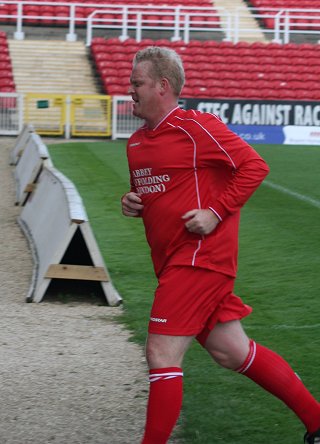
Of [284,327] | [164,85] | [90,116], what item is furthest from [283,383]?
[90,116]

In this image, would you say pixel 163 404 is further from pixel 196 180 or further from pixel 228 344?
pixel 196 180

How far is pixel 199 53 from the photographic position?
34438 mm

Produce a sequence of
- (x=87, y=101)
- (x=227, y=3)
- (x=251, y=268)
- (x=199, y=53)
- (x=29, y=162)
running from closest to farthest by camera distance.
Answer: (x=251, y=268) < (x=29, y=162) < (x=87, y=101) < (x=199, y=53) < (x=227, y=3)

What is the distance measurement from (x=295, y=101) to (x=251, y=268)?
2024 cm

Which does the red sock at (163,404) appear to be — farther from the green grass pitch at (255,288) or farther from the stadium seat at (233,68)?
the stadium seat at (233,68)

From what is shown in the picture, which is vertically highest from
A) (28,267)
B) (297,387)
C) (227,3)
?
(227,3)

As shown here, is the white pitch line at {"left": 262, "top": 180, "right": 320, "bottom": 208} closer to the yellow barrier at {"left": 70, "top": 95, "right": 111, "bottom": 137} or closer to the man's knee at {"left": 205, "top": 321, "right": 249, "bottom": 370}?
the man's knee at {"left": 205, "top": 321, "right": 249, "bottom": 370}

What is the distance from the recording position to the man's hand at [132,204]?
479cm

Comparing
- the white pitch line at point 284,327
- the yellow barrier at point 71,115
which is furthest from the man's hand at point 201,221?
the yellow barrier at point 71,115

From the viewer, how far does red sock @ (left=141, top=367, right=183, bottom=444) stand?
4.52 metres

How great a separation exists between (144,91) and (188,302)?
915 millimetres

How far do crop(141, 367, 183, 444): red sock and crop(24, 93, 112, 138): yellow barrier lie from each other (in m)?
24.9

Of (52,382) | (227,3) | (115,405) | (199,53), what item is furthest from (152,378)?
(227,3)

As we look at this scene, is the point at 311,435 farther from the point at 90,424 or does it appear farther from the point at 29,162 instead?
the point at 29,162
